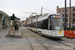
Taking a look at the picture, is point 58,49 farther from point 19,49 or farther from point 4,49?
point 4,49

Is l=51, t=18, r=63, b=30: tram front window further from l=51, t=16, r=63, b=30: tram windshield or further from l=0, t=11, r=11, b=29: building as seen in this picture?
l=0, t=11, r=11, b=29: building

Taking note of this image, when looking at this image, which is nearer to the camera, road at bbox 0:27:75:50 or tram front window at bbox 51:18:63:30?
road at bbox 0:27:75:50

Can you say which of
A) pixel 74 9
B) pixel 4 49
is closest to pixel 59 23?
pixel 4 49

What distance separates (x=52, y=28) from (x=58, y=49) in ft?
15.2

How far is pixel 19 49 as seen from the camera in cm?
706

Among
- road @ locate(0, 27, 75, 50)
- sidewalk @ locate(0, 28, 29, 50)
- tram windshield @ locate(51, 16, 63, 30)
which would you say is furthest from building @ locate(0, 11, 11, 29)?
tram windshield @ locate(51, 16, 63, 30)

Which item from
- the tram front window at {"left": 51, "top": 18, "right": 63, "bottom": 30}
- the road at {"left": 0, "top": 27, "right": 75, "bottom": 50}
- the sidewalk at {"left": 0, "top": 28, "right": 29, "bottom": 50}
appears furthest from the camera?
the tram front window at {"left": 51, "top": 18, "right": 63, "bottom": 30}

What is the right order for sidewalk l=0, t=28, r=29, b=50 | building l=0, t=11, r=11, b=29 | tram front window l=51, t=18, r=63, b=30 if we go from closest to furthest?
sidewalk l=0, t=28, r=29, b=50, tram front window l=51, t=18, r=63, b=30, building l=0, t=11, r=11, b=29

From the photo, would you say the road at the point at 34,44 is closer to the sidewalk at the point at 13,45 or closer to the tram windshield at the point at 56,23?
the sidewalk at the point at 13,45

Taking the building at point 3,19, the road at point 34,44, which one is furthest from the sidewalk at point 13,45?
the building at point 3,19

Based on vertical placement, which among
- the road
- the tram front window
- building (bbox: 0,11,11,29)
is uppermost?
building (bbox: 0,11,11,29)

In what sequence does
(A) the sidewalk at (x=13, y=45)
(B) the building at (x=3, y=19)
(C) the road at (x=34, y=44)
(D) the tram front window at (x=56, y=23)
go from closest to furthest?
(A) the sidewalk at (x=13, y=45)
(C) the road at (x=34, y=44)
(D) the tram front window at (x=56, y=23)
(B) the building at (x=3, y=19)

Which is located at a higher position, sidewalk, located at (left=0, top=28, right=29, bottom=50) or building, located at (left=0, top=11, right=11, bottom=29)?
building, located at (left=0, top=11, right=11, bottom=29)

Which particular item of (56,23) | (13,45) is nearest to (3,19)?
(56,23)
